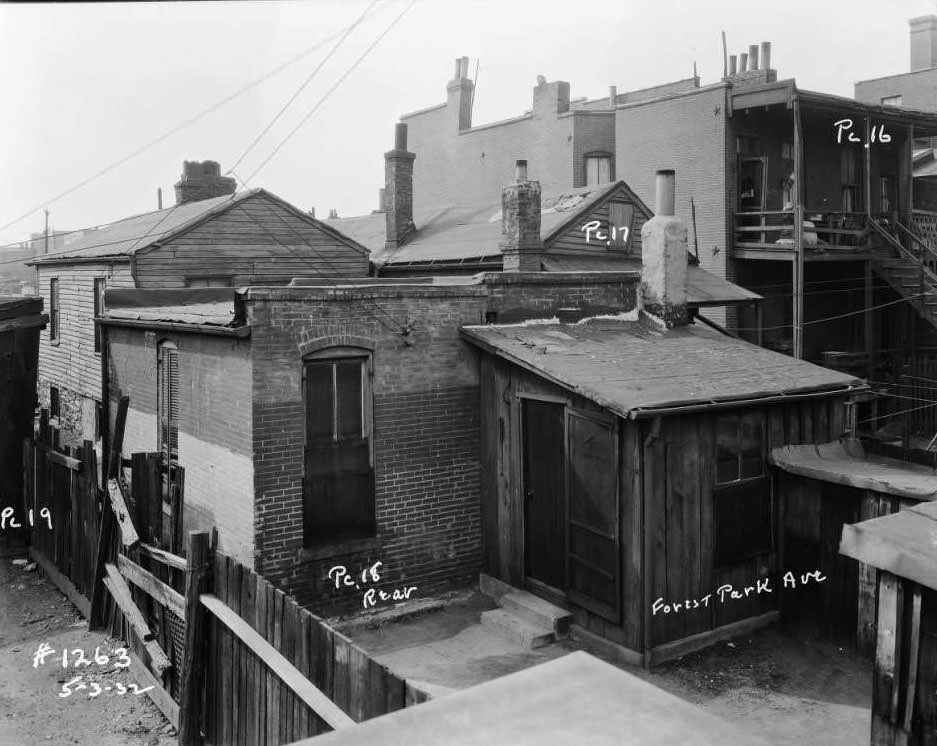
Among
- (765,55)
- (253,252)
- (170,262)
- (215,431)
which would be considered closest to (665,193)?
(215,431)

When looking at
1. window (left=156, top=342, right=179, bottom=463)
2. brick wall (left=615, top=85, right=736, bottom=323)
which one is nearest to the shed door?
window (left=156, top=342, right=179, bottom=463)

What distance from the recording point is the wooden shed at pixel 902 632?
19.0 feet

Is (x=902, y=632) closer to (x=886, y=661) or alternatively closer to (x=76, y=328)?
(x=886, y=661)

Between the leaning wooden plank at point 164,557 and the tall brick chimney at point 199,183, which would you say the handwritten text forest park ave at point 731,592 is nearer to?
the leaning wooden plank at point 164,557

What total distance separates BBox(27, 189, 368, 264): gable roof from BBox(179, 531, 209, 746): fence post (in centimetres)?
1386

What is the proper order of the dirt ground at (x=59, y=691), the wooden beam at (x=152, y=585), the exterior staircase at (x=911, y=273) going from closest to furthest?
1. the dirt ground at (x=59, y=691)
2. the wooden beam at (x=152, y=585)
3. the exterior staircase at (x=911, y=273)

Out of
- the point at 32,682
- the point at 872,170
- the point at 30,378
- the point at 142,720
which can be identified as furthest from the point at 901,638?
the point at 872,170

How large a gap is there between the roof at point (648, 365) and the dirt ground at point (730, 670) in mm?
2990

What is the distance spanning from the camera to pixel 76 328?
2330 cm

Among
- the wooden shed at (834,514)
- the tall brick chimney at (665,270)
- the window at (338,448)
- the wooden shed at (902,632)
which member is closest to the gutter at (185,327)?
the window at (338,448)

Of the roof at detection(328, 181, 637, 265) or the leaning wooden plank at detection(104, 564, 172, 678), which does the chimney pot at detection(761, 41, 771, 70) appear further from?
the leaning wooden plank at detection(104, 564, 172, 678)

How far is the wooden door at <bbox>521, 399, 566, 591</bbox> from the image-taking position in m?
11.3

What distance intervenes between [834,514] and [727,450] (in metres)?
1.48

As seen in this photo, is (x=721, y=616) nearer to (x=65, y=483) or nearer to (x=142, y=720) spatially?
(x=142, y=720)
